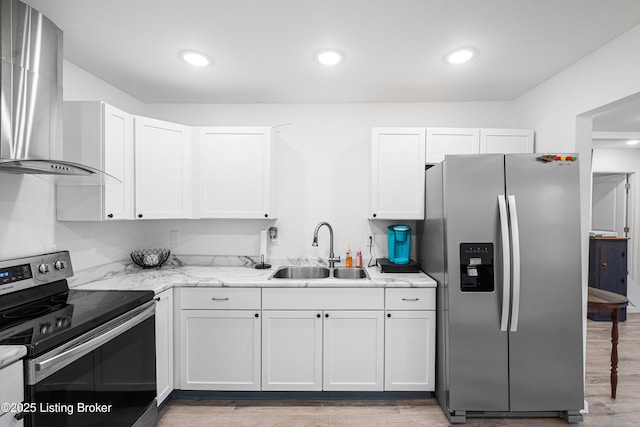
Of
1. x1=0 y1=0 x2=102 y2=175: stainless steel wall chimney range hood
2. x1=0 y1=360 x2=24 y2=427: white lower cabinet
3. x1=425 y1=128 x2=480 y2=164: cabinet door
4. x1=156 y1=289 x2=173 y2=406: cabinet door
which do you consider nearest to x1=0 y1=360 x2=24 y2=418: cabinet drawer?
x1=0 y1=360 x2=24 y2=427: white lower cabinet

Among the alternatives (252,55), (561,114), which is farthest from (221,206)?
(561,114)

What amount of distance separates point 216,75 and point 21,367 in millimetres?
2089

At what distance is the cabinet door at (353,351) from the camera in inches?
87.2

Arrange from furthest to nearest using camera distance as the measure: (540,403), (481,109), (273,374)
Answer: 1. (481,109)
2. (273,374)
3. (540,403)

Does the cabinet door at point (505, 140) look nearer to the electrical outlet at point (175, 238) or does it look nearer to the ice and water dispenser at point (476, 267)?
the ice and water dispenser at point (476, 267)

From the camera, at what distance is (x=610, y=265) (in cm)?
410

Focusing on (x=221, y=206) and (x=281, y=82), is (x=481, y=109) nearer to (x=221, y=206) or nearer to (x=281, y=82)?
(x=281, y=82)

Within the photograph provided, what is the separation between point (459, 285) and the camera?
6.57ft

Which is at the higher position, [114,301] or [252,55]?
[252,55]

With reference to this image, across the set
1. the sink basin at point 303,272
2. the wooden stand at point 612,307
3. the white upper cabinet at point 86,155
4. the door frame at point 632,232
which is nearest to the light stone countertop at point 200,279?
the sink basin at point 303,272

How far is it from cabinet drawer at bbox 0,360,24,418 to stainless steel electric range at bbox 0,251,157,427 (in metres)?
0.02

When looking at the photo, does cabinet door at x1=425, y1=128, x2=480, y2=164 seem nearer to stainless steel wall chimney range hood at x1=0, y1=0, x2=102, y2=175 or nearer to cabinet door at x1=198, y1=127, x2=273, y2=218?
cabinet door at x1=198, y1=127, x2=273, y2=218

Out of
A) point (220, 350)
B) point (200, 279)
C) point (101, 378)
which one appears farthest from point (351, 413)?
point (101, 378)

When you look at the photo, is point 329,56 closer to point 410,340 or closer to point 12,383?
point 410,340
